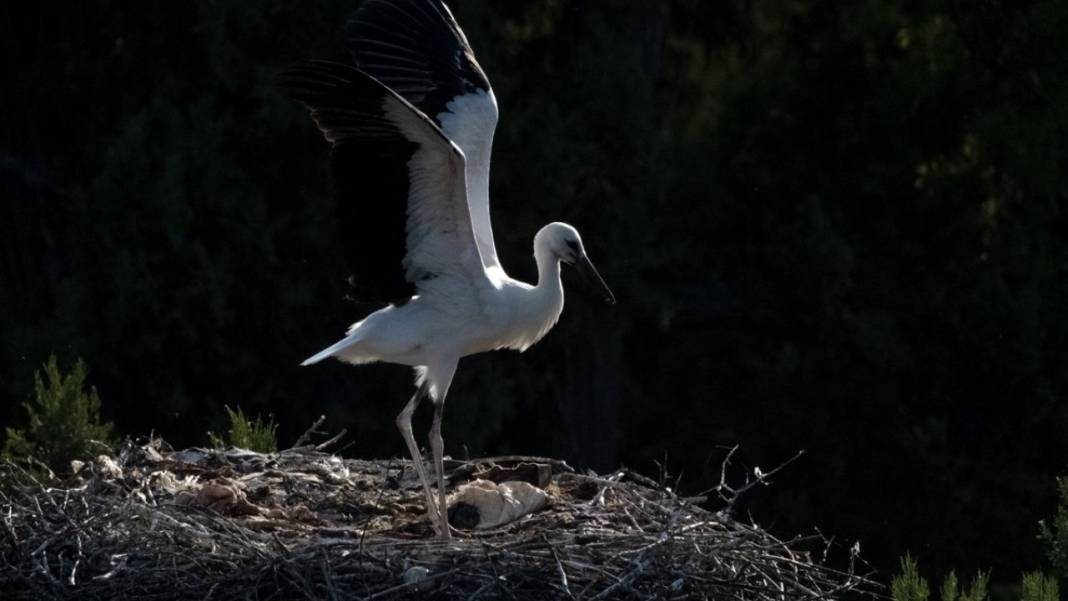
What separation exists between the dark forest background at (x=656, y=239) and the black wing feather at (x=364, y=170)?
12.5 feet

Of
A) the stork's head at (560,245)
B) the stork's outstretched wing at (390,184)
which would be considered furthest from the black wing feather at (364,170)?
the stork's head at (560,245)

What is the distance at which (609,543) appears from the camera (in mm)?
5895

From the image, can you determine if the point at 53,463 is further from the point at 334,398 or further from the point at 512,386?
the point at 512,386

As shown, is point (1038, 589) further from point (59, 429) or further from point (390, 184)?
point (59, 429)

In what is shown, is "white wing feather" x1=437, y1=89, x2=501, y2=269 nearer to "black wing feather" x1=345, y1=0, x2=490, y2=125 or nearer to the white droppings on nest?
"black wing feather" x1=345, y1=0, x2=490, y2=125

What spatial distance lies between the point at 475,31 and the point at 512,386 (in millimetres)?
2078

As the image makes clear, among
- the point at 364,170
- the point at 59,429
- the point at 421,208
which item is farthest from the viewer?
the point at 59,429

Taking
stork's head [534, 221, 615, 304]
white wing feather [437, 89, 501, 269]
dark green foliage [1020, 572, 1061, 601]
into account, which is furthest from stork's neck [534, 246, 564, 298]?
dark green foliage [1020, 572, 1061, 601]

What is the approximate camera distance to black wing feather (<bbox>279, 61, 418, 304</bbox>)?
19.3 feet

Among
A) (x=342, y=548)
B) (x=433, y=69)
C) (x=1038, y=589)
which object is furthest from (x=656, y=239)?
(x=1038, y=589)

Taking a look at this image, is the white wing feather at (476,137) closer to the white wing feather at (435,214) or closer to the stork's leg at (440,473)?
the white wing feather at (435,214)

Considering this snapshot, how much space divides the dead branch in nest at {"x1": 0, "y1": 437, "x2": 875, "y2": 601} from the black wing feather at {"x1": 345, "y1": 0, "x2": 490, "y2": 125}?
151 centimetres

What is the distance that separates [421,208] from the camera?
21.0ft

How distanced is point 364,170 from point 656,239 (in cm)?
510
